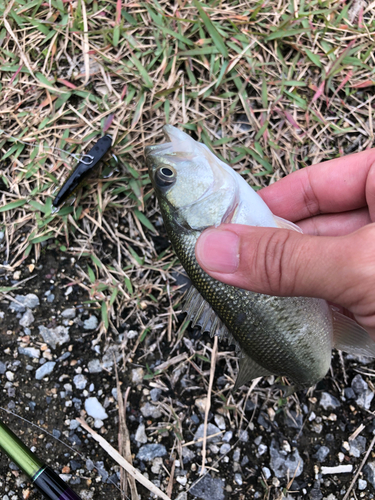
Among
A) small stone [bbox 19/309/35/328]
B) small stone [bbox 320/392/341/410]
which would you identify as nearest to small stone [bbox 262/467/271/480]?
small stone [bbox 320/392/341/410]

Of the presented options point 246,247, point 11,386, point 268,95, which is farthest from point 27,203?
point 268,95

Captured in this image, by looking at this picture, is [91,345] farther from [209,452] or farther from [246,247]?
[246,247]

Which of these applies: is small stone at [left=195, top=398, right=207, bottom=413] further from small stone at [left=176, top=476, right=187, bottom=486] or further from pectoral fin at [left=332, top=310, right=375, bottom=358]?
pectoral fin at [left=332, top=310, right=375, bottom=358]

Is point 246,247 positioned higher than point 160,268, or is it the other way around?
point 246,247

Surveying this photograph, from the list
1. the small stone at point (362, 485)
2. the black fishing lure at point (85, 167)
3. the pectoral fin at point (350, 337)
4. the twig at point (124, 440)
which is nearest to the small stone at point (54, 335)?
the twig at point (124, 440)

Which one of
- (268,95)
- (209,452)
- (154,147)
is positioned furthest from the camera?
(268,95)

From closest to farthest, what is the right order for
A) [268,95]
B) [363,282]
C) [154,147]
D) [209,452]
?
1. [363,282]
2. [154,147]
3. [209,452]
4. [268,95]

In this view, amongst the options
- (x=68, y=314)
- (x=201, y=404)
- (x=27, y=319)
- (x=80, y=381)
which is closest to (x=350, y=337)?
(x=201, y=404)

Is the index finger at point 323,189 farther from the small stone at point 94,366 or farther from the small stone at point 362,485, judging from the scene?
the small stone at point 362,485
